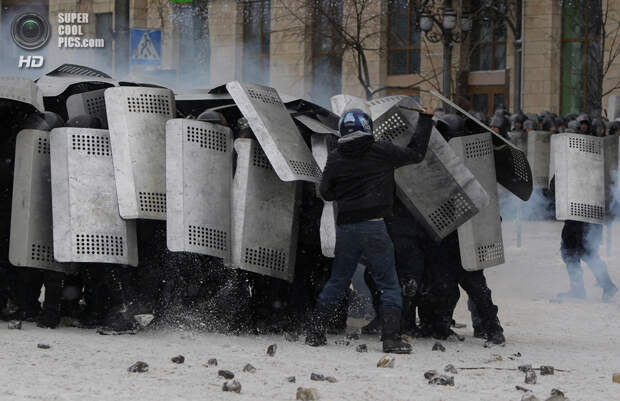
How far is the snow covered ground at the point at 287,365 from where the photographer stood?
617 centimetres

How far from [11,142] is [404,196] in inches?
111

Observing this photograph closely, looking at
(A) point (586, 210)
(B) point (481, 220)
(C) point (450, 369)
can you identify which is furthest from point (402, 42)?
(C) point (450, 369)

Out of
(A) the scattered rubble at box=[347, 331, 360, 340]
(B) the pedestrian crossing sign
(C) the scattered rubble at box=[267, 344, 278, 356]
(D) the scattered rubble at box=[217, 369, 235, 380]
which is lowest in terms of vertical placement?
(A) the scattered rubble at box=[347, 331, 360, 340]

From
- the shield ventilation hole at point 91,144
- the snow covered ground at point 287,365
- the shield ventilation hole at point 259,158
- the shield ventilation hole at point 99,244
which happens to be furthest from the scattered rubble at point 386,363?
the shield ventilation hole at point 91,144

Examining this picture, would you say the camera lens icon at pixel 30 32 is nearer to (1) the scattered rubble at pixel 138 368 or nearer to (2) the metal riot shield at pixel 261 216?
(2) the metal riot shield at pixel 261 216

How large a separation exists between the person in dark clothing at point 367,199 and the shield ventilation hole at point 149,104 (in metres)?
1.41

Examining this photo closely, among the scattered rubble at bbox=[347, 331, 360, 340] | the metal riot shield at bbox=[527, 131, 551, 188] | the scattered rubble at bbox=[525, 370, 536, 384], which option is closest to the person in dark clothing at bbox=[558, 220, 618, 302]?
the metal riot shield at bbox=[527, 131, 551, 188]

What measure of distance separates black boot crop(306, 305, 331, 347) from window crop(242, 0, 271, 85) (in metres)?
24.3

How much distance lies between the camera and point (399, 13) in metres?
29.6

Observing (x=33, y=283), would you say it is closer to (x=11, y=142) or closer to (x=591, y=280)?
(x=11, y=142)

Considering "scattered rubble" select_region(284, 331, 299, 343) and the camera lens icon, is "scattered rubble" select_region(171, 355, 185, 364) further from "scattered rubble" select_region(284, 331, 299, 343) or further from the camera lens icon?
the camera lens icon

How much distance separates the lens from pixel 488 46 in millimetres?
28891

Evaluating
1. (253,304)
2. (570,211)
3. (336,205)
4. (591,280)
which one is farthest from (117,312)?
(591,280)

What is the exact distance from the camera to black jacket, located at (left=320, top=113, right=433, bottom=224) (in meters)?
7.66
